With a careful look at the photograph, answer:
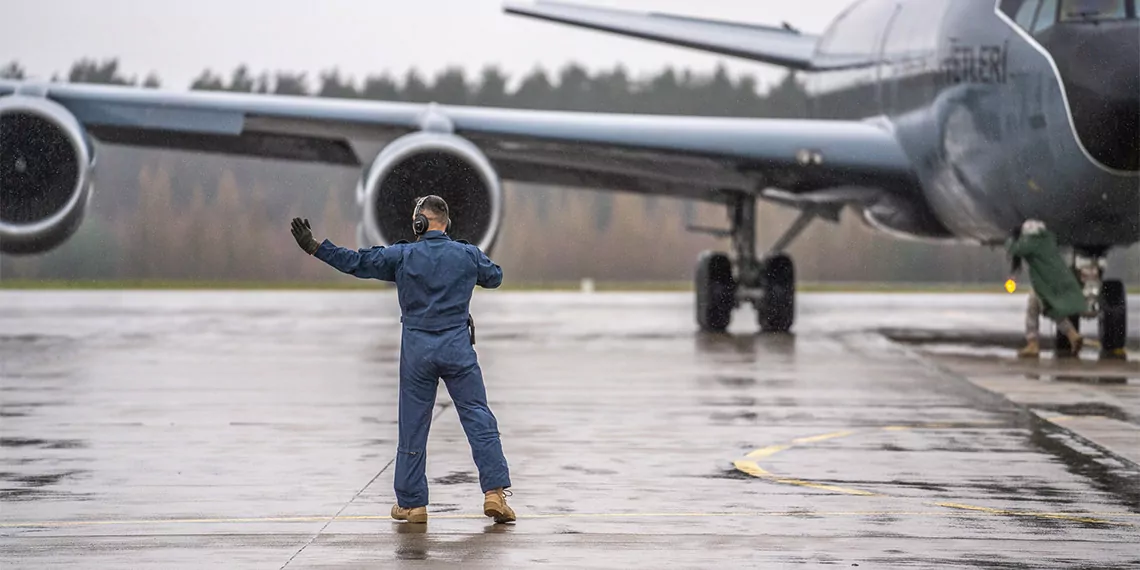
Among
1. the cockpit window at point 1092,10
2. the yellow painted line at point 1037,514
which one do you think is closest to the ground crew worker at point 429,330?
the yellow painted line at point 1037,514

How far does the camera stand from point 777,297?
63.4ft

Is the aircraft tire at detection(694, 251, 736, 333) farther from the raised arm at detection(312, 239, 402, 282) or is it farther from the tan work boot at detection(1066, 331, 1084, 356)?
the raised arm at detection(312, 239, 402, 282)

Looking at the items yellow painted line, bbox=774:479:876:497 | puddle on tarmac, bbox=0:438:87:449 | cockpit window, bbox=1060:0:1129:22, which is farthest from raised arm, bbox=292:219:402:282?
cockpit window, bbox=1060:0:1129:22

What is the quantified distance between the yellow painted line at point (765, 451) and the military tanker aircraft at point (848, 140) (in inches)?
240

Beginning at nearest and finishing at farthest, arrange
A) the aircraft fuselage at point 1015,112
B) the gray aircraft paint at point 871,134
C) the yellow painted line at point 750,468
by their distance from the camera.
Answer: the yellow painted line at point 750,468, the aircraft fuselage at point 1015,112, the gray aircraft paint at point 871,134

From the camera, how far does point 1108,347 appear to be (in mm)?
15414

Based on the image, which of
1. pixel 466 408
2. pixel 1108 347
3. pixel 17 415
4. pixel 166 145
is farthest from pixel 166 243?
pixel 466 408

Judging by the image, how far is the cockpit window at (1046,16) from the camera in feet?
46.0

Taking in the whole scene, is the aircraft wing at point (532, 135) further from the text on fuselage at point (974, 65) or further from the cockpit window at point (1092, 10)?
the cockpit window at point (1092, 10)

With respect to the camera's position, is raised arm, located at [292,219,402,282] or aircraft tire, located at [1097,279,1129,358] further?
aircraft tire, located at [1097,279,1129,358]

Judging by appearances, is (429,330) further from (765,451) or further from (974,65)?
(974,65)

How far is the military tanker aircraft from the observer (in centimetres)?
1399

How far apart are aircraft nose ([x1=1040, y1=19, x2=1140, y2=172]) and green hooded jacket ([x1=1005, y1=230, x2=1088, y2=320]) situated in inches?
47.0

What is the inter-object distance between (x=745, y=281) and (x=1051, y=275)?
4.81m
